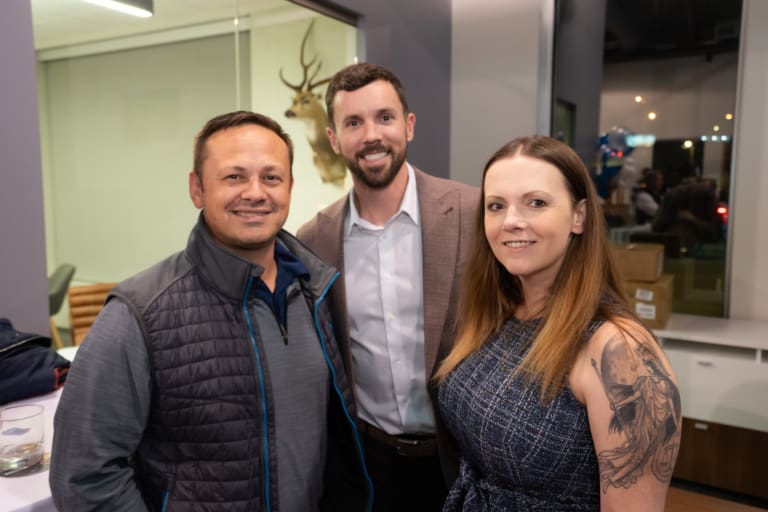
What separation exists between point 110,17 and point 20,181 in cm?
107

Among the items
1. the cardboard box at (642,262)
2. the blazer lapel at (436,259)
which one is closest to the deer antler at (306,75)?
the blazer lapel at (436,259)

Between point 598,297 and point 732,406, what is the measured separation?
247 centimetres

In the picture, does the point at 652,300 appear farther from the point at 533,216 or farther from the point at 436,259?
the point at 533,216

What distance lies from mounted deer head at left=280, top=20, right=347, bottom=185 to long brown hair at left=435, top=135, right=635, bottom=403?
7.53 ft

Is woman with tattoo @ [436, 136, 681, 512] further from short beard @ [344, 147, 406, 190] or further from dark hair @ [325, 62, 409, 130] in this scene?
dark hair @ [325, 62, 409, 130]

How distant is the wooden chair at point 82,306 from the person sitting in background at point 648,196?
Result: 329 cm

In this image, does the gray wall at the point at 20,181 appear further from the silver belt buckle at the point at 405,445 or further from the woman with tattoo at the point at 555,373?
the woman with tattoo at the point at 555,373

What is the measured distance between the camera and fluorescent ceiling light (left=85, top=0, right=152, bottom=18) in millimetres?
2600

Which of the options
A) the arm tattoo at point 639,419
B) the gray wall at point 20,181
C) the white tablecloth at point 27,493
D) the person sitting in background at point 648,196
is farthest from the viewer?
the person sitting in background at point 648,196

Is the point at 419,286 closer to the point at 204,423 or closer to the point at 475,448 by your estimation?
the point at 475,448

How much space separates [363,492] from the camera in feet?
5.20

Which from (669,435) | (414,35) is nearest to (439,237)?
(669,435)

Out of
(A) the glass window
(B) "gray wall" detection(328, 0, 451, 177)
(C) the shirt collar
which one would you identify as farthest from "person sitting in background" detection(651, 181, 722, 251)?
(C) the shirt collar

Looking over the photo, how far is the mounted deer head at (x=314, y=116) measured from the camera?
3559 mm
